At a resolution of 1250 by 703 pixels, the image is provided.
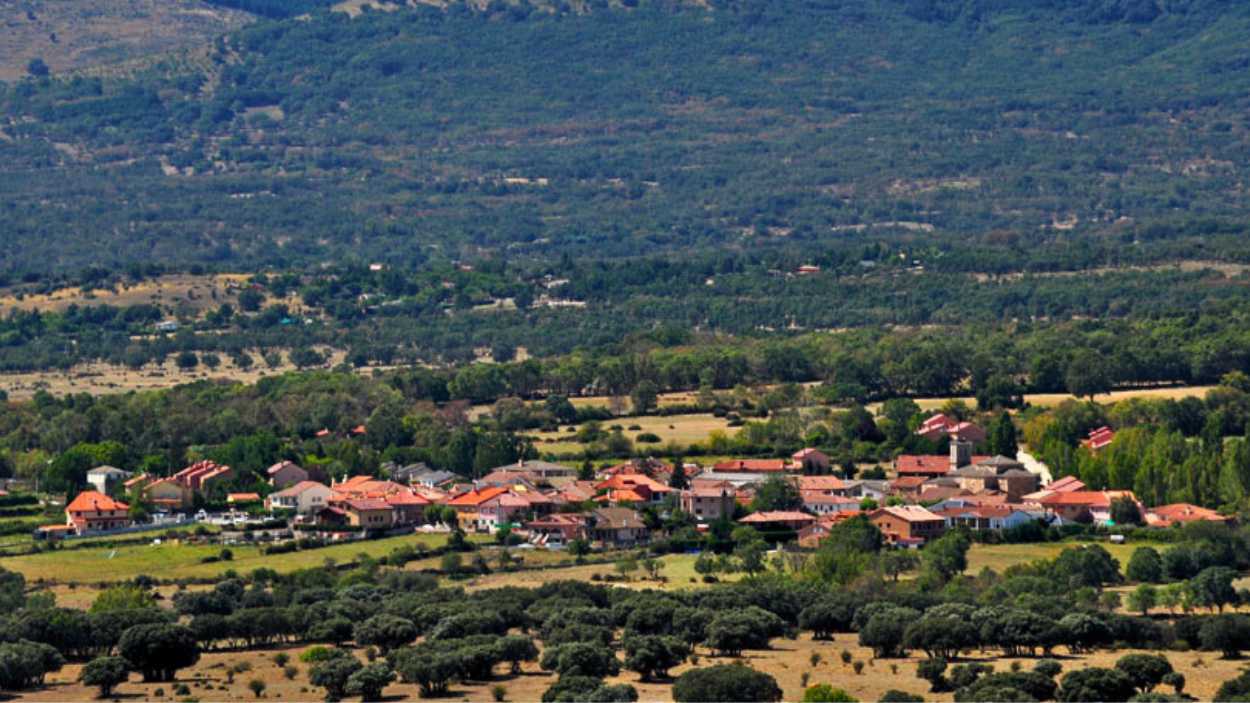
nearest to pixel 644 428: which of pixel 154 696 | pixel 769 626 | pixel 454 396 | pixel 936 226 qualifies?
pixel 454 396

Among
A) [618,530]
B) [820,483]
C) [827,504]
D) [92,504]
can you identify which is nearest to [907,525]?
[827,504]

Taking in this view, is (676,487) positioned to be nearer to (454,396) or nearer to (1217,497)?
(1217,497)

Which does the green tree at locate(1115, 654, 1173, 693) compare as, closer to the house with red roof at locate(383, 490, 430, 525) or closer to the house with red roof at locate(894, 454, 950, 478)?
the house with red roof at locate(383, 490, 430, 525)

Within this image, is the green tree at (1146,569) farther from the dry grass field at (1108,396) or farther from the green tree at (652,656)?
the dry grass field at (1108,396)

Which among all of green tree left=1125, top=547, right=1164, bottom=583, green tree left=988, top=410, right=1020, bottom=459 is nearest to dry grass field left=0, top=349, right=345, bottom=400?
green tree left=988, top=410, right=1020, bottom=459

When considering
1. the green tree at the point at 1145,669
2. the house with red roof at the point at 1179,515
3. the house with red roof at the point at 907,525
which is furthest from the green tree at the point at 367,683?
the house with red roof at the point at 1179,515

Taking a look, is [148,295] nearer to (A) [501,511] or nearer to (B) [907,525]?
(A) [501,511]

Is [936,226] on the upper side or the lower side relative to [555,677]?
lower
